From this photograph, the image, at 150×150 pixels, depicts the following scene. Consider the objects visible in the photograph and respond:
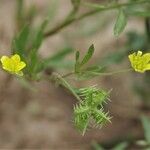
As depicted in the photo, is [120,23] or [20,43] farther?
[20,43]

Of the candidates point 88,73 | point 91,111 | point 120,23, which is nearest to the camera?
point 91,111

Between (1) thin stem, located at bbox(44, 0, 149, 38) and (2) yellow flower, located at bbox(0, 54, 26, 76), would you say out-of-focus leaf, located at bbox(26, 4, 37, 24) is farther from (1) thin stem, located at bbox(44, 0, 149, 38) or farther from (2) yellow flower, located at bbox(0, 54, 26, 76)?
(2) yellow flower, located at bbox(0, 54, 26, 76)

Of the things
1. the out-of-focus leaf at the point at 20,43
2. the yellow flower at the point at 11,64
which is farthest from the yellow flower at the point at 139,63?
the out-of-focus leaf at the point at 20,43

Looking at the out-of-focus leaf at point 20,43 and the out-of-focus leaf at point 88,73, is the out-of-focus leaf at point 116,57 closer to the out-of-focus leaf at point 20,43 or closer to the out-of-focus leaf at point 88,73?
the out-of-focus leaf at point 20,43

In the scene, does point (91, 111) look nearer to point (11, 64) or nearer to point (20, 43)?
point (11, 64)

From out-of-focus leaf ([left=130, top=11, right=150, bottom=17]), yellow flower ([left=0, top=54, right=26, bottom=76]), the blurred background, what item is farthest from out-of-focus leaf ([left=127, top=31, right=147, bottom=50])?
yellow flower ([left=0, top=54, right=26, bottom=76])

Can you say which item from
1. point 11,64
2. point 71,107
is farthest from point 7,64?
point 71,107

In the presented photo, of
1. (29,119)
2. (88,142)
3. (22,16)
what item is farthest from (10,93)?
(22,16)
